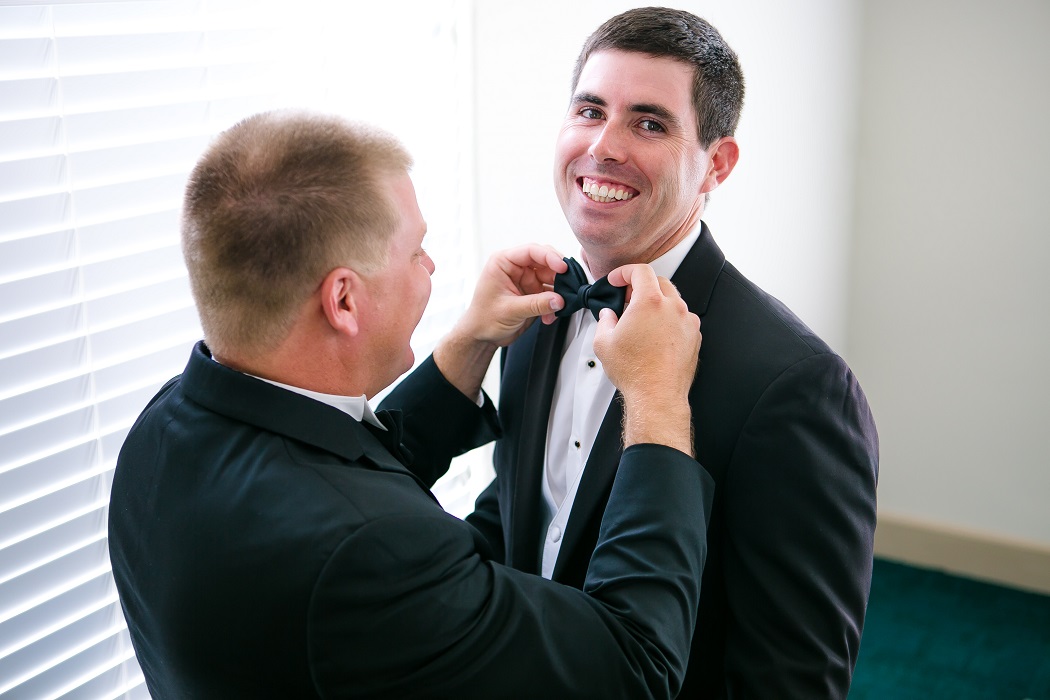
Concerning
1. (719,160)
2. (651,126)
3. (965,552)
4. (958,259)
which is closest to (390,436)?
(651,126)

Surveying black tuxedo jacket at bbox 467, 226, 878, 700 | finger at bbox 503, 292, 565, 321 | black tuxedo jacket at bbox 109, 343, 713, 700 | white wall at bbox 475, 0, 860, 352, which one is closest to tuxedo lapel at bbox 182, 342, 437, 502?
black tuxedo jacket at bbox 109, 343, 713, 700

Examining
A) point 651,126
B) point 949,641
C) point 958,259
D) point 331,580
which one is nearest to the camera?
point 331,580

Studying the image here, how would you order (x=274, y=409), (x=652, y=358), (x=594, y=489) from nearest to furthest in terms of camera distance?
(x=274, y=409)
(x=652, y=358)
(x=594, y=489)

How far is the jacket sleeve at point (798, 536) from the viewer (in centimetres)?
136

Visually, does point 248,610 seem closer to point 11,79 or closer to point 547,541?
point 547,541

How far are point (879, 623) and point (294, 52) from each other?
111 inches

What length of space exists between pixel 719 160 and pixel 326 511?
1.00m

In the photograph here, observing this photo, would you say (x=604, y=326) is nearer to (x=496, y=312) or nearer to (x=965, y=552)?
(x=496, y=312)

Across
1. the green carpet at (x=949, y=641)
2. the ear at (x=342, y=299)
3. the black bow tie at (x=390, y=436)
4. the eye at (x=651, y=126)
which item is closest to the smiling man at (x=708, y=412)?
the eye at (x=651, y=126)

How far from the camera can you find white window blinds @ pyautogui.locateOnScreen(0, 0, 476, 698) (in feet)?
4.60

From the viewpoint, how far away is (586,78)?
1.62 m

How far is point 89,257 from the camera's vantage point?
149 centimetres

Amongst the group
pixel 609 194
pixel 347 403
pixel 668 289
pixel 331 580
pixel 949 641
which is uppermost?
pixel 609 194

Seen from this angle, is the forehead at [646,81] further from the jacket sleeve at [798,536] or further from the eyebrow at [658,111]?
the jacket sleeve at [798,536]
